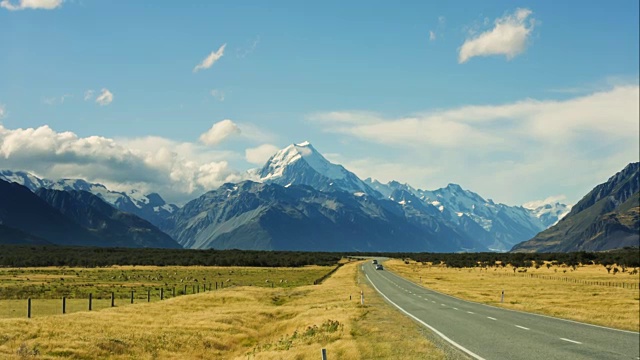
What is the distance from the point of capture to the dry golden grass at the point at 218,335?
24234 mm

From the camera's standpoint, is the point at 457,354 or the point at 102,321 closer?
the point at 457,354

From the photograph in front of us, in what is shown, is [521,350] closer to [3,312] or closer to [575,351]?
[575,351]

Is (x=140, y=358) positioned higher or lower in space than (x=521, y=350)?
lower

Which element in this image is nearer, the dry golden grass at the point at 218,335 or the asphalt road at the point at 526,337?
the asphalt road at the point at 526,337

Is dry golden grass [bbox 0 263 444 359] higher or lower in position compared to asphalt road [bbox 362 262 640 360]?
lower

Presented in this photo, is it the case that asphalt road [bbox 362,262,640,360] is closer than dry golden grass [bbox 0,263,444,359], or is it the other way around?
asphalt road [bbox 362,262,640,360]

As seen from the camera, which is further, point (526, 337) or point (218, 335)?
point (218, 335)

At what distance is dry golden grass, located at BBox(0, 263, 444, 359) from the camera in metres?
24.2

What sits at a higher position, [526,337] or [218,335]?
[526,337]

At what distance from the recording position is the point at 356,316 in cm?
3500

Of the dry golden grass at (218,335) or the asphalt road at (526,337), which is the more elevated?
the asphalt road at (526,337)

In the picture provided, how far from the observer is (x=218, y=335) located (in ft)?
110

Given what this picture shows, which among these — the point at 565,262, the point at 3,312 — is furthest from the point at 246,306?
the point at 565,262

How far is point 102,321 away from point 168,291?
Answer: 38022 mm
